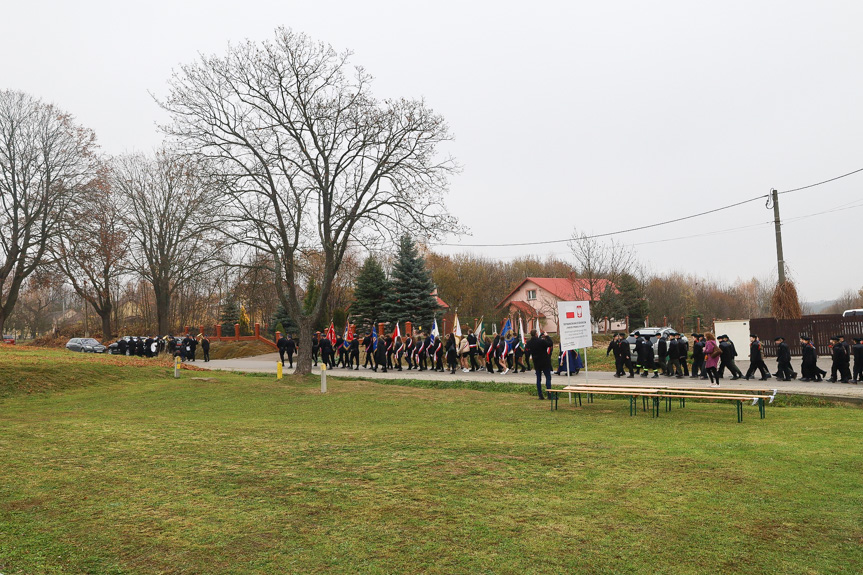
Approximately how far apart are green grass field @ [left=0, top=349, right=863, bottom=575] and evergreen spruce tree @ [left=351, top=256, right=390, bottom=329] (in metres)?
35.2

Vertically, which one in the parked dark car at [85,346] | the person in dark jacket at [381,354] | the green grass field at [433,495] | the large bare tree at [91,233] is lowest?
the green grass field at [433,495]

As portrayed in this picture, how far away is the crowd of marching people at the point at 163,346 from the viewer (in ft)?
129

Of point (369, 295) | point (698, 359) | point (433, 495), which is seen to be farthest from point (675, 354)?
point (369, 295)

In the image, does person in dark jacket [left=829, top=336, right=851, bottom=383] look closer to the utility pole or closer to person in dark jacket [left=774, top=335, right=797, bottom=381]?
person in dark jacket [left=774, top=335, right=797, bottom=381]

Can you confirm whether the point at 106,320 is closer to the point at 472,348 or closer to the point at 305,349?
the point at 305,349

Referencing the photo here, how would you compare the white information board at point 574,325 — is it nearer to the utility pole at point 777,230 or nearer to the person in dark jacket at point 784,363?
the person in dark jacket at point 784,363

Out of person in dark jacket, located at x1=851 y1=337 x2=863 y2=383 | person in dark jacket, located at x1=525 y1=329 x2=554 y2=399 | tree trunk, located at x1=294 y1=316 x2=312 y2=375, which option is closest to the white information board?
person in dark jacket, located at x1=525 y1=329 x2=554 y2=399

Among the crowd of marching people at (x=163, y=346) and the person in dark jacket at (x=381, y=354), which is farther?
the crowd of marching people at (x=163, y=346)

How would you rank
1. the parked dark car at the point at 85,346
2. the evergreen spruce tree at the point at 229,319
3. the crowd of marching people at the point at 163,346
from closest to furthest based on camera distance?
1. the crowd of marching people at the point at 163,346
2. the parked dark car at the point at 85,346
3. the evergreen spruce tree at the point at 229,319

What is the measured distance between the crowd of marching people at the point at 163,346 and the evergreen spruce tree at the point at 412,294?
1329 cm

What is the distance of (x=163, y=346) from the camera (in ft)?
137

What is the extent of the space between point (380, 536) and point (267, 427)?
23.5 feet

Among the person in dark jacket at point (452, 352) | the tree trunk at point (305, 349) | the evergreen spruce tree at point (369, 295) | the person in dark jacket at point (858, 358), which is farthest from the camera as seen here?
the evergreen spruce tree at point (369, 295)

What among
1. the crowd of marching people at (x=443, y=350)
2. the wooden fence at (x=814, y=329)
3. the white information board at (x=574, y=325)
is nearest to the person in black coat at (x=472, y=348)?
the crowd of marching people at (x=443, y=350)
